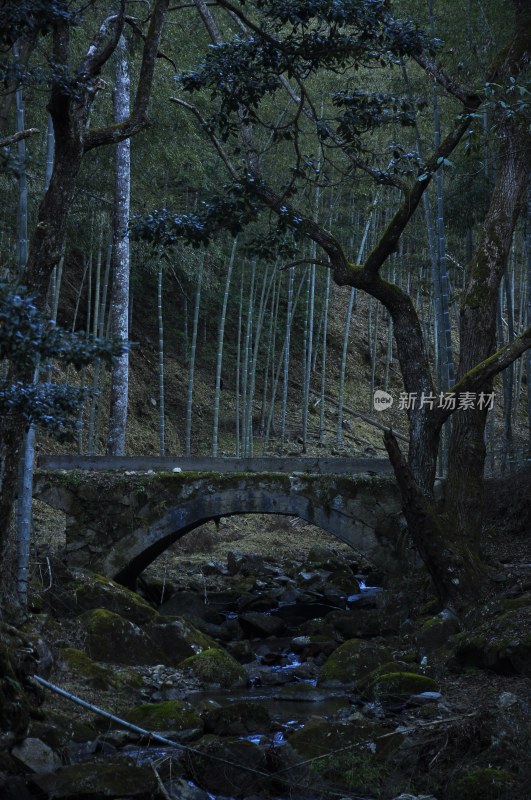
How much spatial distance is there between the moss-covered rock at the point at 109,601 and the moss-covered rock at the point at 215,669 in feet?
3.03

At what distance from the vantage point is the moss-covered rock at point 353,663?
9242 millimetres

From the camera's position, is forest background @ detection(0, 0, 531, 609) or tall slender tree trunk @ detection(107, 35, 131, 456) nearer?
forest background @ detection(0, 0, 531, 609)

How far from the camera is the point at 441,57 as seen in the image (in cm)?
1299

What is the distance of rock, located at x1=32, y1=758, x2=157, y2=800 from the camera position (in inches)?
231

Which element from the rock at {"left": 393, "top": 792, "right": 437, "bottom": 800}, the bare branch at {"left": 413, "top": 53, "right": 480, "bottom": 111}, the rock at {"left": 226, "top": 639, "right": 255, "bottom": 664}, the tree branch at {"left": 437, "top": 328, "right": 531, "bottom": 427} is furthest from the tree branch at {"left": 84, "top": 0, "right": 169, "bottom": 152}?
the rock at {"left": 226, "top": 639, "right": 255, "bottom": 664}

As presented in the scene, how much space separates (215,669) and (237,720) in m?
2.08

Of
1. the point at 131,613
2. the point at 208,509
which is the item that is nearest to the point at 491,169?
A: the point at 208,509

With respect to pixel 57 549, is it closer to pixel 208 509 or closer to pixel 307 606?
pixel 208 509

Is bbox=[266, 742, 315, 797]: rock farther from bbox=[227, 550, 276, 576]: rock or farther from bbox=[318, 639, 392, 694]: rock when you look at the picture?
bbox=[227, 550, 276, 576]: rock

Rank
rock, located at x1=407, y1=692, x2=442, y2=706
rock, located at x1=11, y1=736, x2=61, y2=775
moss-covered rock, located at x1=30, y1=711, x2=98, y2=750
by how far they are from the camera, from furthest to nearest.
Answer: rock, located at x1=407, y1=692, x2=442, y2=706
moss-covered rock, located at x1=30, y1=711, x2=98, y2=750
rock, located at x1=11, y1=736, x2=61, y2=775

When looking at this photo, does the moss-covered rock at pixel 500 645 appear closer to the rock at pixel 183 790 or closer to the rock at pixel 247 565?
the rock at pixel 183 790

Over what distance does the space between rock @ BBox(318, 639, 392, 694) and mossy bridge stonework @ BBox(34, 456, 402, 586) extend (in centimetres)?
283

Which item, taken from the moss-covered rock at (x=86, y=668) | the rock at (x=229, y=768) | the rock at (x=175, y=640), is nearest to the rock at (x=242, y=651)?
the rock at (x=175, y=640)

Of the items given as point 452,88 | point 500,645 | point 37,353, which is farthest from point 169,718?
point 452,88
